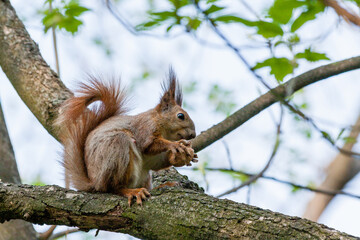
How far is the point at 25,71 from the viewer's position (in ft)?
11.9

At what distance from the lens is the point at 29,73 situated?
11.9 feet

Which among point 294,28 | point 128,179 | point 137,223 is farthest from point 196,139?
point 294,28

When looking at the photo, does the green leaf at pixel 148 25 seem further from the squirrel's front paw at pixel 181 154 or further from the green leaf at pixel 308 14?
the squirrel's front paw at pixel 181 154

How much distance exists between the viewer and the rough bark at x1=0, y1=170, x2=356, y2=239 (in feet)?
6.38

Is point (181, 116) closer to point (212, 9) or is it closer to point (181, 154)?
point (181, 154)

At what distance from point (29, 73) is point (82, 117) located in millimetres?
914

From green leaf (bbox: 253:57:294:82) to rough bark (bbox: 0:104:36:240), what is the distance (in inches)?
87.4

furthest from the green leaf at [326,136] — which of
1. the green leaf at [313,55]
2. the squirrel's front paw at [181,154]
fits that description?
the squirrel's front paw at [181,154]

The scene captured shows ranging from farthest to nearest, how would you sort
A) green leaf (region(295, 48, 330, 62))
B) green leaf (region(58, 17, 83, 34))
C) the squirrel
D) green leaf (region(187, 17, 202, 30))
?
green leaf (region(58, 17, 83, 34)), the squirrel, green leaf (region(295, 48, 330, 62)), green leaf (region(187, 17, 202, 30))

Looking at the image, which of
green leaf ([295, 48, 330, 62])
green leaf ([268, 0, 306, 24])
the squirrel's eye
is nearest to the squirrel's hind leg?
the squirrel's eye

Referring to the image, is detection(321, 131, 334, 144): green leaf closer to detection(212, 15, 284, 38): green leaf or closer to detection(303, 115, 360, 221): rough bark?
detection(212, 15, 284, 38): green leaf

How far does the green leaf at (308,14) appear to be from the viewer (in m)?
1.56

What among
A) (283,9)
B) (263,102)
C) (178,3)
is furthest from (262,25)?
(263,102)

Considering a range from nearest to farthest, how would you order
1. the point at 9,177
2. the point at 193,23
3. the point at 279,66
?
the point at 193,23 < the point at 279,66 < the point at 9,177
